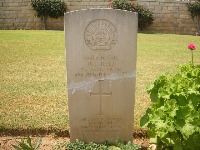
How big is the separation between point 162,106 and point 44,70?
17.1 ft

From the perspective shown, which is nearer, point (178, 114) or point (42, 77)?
point (178, 114)

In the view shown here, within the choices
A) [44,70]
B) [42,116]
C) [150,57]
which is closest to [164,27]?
[150,57]

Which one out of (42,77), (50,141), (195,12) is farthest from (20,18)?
(50,141)

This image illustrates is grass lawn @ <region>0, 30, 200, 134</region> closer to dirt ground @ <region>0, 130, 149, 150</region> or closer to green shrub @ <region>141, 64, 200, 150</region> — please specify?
dirt ground @ <region>0, 130, 149, 150</region>

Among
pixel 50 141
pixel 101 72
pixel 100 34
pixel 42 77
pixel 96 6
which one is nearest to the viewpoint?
pixel 100 34

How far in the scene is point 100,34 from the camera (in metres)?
3.41

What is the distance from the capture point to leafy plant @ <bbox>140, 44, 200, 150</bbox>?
2.71m

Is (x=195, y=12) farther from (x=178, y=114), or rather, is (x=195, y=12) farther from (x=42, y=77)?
(x=178, y=114)

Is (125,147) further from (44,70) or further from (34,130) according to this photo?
(44,70)

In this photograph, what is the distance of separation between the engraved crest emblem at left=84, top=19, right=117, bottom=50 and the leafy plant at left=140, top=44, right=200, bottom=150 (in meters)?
0.84

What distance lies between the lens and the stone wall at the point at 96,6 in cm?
1866

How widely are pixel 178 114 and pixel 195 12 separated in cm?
1831

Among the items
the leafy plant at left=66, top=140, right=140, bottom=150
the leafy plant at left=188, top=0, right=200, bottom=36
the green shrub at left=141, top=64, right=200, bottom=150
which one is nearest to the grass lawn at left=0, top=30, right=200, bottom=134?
the leafy plant at left=66, top=140, right=140, bottom=150

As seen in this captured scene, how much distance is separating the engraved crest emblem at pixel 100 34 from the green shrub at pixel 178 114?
32.9 inches
